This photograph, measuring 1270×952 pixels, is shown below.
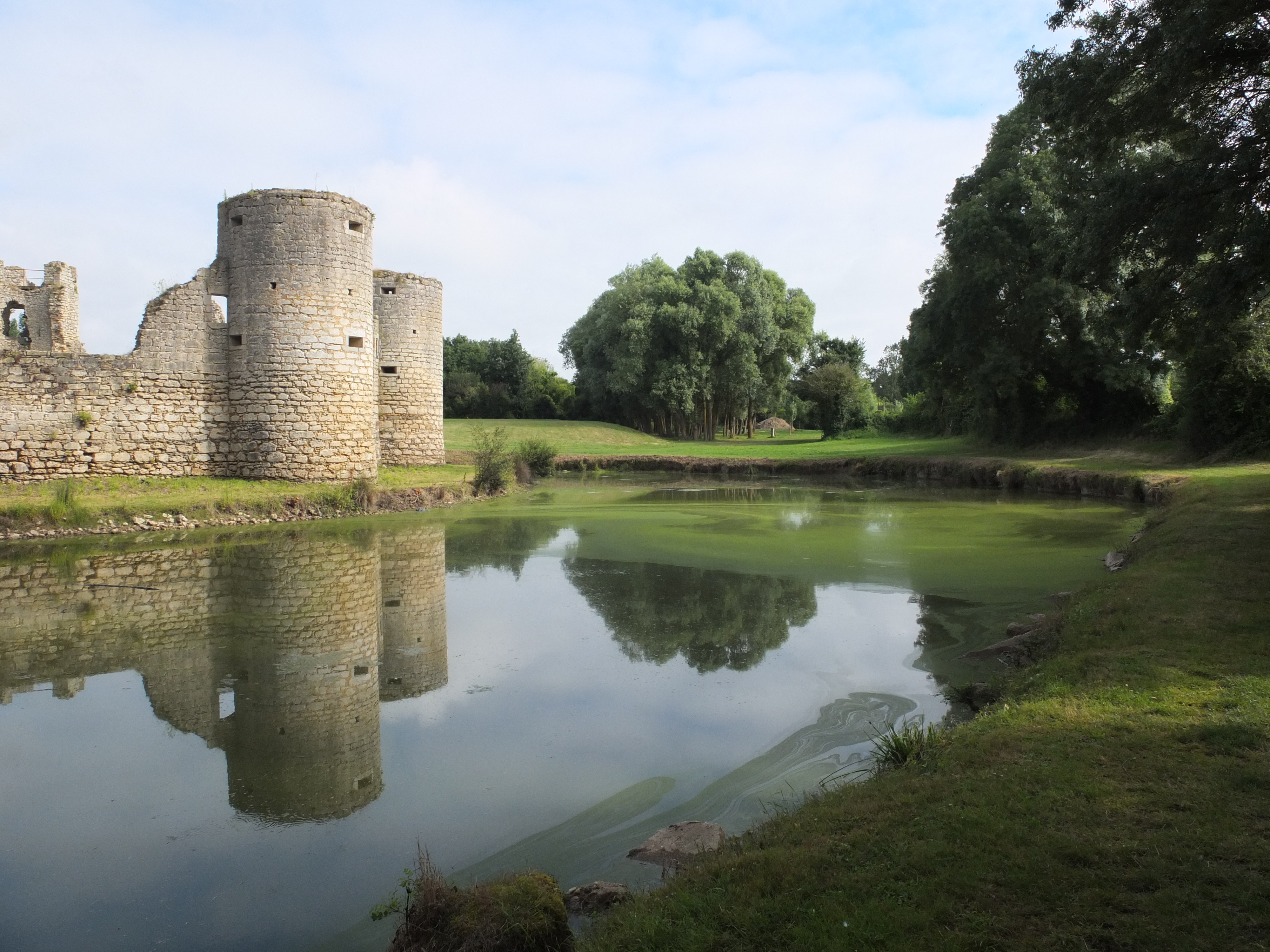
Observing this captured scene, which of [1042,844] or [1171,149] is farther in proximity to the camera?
[1171,149]

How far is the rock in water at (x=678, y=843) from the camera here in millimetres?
3953

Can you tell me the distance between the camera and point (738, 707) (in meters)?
6.13

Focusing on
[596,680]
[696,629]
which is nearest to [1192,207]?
[696,629]

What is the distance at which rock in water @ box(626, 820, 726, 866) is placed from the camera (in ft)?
13.0

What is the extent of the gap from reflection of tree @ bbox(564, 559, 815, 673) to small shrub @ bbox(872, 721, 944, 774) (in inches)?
91.4

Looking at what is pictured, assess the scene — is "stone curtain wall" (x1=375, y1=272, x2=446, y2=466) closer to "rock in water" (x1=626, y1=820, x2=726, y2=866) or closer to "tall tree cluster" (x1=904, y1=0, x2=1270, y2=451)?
"tall tree cluster" (x1=904, y1=0, x2=1270, y2=451)

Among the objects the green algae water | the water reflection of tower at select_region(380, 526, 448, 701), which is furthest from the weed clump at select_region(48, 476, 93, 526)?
the water reflection of tower at select_region(380, 526, 448, 701)

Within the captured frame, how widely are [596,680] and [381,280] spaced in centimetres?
1926

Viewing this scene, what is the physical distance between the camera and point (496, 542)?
1392 centimetres

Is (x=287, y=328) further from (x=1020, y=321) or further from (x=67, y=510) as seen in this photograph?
(x=1020, y=321)

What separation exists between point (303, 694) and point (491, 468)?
1494cm

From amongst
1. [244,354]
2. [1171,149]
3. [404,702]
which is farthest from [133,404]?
[1171,149]

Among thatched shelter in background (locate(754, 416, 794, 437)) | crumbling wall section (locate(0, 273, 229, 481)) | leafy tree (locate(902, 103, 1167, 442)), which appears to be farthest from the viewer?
thatched shelter in background (locate(754, 416, 794, 437))

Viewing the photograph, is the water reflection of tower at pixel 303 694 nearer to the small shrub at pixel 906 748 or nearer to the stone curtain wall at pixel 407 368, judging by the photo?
the small shrub at pixel 906 748
